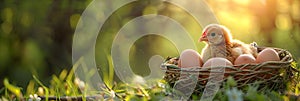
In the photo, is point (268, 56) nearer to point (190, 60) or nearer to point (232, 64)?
point (232, 64)

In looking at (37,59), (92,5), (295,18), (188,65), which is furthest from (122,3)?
(188,65)

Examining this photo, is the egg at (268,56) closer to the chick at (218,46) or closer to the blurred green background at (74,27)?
the chick at (218,46)

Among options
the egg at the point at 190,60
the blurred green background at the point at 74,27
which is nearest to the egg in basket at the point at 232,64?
the egg at the point at 190,60

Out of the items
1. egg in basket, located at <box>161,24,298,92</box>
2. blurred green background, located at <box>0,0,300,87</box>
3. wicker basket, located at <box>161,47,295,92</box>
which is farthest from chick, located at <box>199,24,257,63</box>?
blurred green background, located at <box>0,0,300,87</box>

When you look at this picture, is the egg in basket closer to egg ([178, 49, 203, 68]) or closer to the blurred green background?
egg ([178, 49, 203, 68])

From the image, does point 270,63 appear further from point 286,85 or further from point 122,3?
point 122,3

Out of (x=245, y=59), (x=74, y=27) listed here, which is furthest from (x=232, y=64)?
(x=74, y=27)
